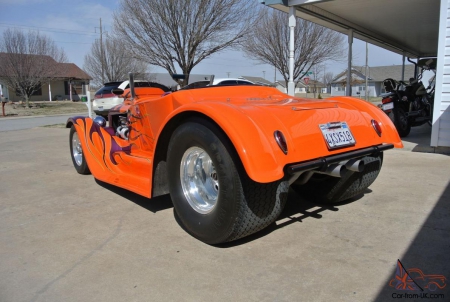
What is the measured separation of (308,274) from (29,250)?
2.33 meters

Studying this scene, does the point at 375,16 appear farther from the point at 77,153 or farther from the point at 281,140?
the point at 281,140

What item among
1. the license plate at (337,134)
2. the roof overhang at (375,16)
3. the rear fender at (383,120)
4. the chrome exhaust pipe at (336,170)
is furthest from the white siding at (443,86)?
the chrome exhaust pipe at (336,170)

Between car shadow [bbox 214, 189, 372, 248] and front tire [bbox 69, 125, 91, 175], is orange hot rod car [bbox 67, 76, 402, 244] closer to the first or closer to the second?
car shadow [bbox 214, 189, 372, 248]

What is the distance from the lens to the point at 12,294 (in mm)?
2377

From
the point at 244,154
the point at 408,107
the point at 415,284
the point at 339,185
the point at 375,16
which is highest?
the point at 375,16

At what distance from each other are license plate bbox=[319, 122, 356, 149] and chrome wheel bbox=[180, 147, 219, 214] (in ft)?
3.31

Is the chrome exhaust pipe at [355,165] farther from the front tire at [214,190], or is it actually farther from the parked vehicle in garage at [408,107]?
the parked vehicle in garage at [408,107]

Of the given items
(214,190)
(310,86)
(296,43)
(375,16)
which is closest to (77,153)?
(214,190)

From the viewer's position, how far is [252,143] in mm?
2502

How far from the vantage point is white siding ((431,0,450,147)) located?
22.3ft

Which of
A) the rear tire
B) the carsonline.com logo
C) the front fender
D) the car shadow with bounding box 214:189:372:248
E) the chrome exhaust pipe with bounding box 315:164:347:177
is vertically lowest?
the carsonline.com logo

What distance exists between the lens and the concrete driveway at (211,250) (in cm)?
238

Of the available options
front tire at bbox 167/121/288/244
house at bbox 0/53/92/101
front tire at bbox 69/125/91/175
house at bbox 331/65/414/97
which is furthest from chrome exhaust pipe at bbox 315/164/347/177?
house at bbox 331/65/414/97

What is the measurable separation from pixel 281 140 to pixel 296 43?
22.0 meters
